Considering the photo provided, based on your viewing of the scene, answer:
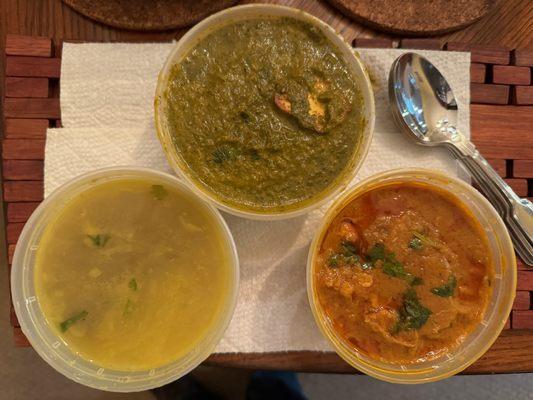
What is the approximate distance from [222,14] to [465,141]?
75cm

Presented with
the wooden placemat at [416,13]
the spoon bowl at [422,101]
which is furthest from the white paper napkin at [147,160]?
the wooden placemat at [416,13]

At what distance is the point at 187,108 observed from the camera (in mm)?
1147

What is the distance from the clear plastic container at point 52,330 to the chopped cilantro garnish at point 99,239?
0.11 m

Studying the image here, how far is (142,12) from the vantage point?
1312 mm

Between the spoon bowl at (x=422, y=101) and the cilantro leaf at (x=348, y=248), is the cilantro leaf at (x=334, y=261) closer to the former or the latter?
the cilantro leaf at (x=348, y=248)

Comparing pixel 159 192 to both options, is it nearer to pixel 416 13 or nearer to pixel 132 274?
pixel 132 274

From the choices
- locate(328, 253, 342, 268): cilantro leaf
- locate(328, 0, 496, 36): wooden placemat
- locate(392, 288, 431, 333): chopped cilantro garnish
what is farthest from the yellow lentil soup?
locate(328, 0, 496, 36): wooden placemat

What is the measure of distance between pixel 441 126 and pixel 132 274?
3.03 feet

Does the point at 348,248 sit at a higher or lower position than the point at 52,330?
higher

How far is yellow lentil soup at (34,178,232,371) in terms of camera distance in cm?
118

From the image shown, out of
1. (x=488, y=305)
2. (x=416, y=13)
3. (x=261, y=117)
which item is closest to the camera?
(x=261, y=117)

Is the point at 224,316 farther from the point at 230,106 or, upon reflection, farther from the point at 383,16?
the point at 383,16

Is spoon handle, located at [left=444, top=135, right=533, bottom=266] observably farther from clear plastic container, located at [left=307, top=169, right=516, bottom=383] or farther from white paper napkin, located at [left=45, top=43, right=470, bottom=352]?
white paper napkin, located at [left=45, top=43, right=470, bottom=352]

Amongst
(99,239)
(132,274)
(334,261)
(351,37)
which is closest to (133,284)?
(132,274)
